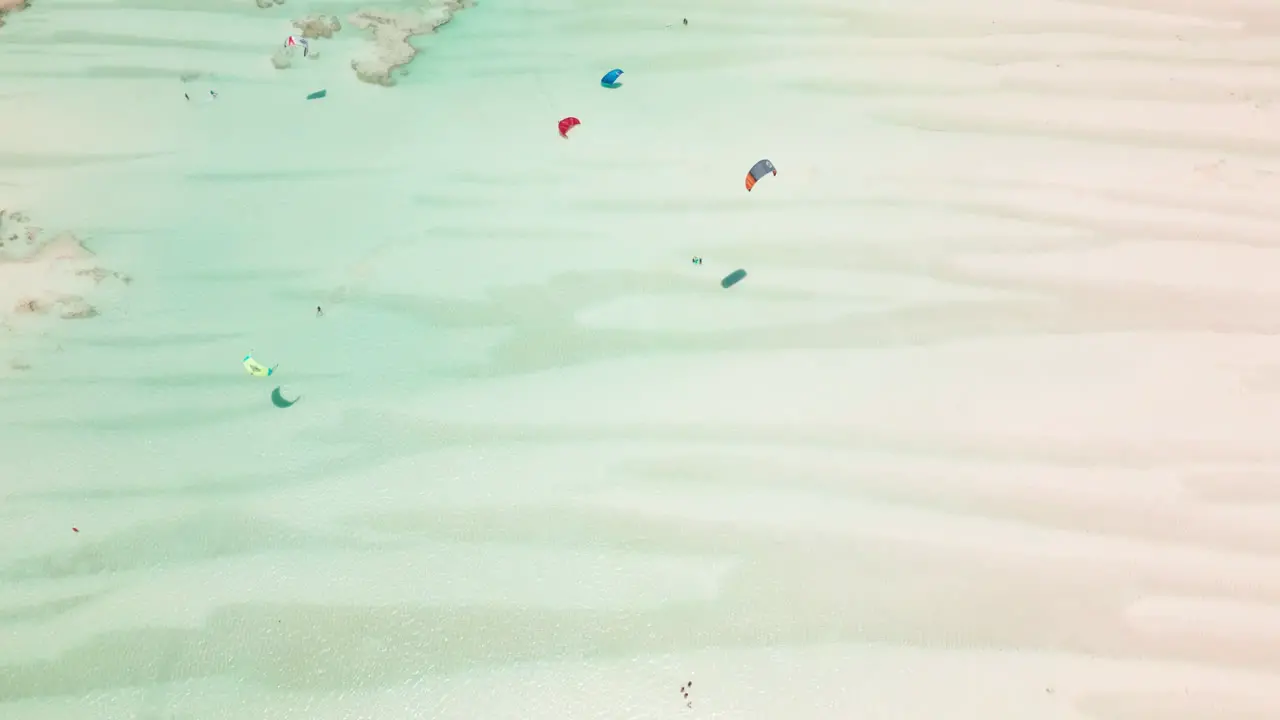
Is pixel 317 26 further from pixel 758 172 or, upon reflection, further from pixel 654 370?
pixel 654 370

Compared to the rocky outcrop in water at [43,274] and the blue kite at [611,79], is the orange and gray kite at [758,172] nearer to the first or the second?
the blue kite at [611,79]

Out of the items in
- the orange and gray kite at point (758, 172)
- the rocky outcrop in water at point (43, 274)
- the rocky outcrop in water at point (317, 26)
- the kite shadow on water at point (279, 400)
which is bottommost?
the kite shadow on water at point (279, 400)

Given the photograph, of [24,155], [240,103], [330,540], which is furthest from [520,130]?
[24,155]

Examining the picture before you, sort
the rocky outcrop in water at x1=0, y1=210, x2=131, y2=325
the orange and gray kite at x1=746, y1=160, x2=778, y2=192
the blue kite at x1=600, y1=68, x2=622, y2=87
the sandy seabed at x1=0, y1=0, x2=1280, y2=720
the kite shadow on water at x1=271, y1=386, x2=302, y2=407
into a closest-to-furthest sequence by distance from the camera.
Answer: the sandy seabed at x1=0, y1=0, x2=1280, y2=720 → the kite shadow on water at x1=271, y1=386, x2=302, y2=407 → the rocky outcrop in water at x1=0, y1=210, x2=131, y2=325 → the orange and gray kite at x1=746, y1=160, x2=778, y2=192 → the blue kite at x1=600, y1=68, x2=622, y2=87

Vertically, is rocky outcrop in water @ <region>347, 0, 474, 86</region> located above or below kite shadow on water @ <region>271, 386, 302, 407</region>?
above

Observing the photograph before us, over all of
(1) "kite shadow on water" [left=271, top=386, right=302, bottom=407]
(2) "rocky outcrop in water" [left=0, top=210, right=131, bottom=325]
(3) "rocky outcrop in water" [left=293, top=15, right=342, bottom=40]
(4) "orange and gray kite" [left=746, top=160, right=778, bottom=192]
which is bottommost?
(1) "kite shadow on water" [left=271, top=386, right=302, bottom=407]

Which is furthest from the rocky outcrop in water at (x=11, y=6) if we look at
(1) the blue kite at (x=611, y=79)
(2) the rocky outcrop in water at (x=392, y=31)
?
(1) the blue kite at (x=611, y=79)

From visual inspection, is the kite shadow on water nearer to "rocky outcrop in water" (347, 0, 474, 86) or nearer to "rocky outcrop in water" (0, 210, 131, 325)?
"rocky outcrop in water" (0, 210, 131, 325)

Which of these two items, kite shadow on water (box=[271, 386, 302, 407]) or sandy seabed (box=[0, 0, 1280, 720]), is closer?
sandy seabed (box=[0, 0, 1280, 720])

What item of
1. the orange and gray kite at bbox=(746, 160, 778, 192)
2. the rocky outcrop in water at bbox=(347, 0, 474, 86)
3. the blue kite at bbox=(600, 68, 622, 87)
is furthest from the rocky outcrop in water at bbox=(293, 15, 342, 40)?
the orange and gray kite at bbox=(746, 160, 778, 192)
